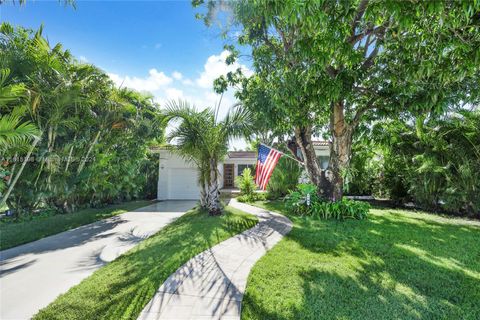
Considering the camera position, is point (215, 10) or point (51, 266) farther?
point (215, 10)

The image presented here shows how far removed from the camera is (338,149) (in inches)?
345

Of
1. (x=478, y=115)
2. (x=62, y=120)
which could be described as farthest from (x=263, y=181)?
(x=478, y=115)

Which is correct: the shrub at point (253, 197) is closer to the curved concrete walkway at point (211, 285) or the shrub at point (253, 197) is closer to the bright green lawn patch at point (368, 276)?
the bright green lawn patch at point (368, 276)

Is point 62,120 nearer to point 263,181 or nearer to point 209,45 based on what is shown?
point 209,45

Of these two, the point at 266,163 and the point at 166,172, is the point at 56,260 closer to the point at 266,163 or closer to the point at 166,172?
the point at 266,163

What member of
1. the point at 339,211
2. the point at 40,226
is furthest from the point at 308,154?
the point at 40,226

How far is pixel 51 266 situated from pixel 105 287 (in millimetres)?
2051

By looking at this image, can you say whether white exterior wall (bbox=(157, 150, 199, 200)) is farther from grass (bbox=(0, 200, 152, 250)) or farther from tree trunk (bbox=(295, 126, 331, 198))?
tree trunk (bbox=(295, 126, 331, 198))

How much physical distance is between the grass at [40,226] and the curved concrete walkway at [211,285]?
5551 millimetres

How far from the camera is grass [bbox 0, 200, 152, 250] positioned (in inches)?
263

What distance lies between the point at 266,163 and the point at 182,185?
10.3 metres

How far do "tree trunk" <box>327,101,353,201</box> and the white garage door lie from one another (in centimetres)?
1016

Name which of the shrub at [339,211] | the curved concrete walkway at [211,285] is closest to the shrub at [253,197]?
the shrub at [339,211]

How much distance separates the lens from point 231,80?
37.7ft
